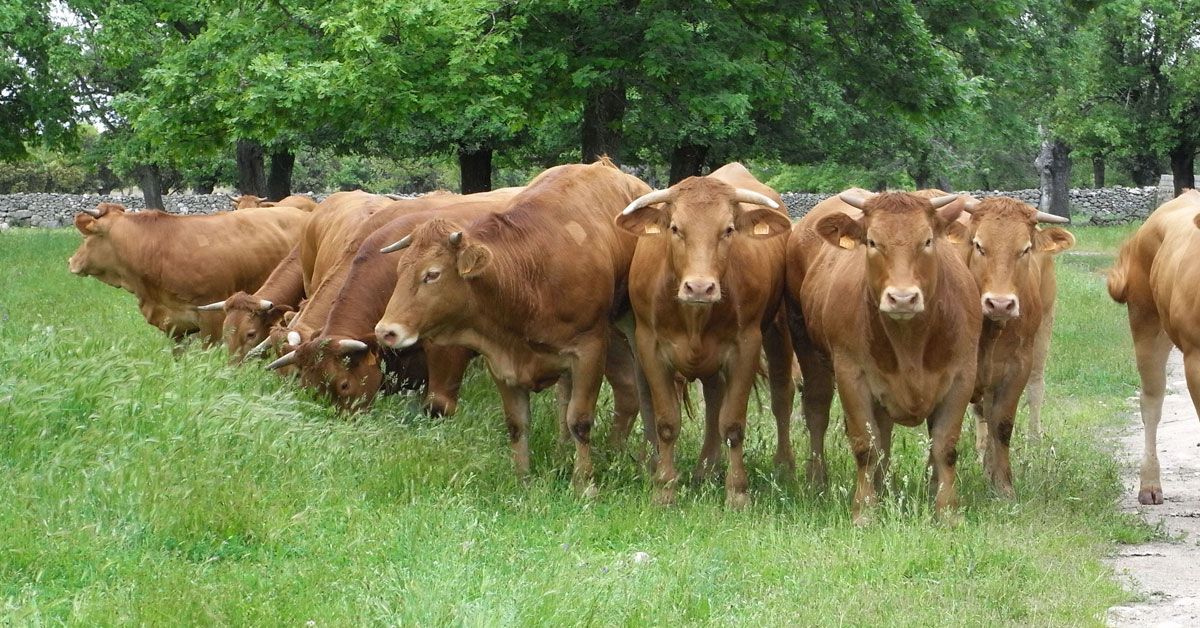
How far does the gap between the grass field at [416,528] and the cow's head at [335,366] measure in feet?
0.66

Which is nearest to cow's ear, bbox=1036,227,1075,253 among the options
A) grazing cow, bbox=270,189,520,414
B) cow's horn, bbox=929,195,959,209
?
cow's horn, bbox=929,195,959,209

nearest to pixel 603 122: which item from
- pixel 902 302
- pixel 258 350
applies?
pixel 258 350

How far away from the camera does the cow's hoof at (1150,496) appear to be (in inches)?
343

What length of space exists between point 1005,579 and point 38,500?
4230 millimetres

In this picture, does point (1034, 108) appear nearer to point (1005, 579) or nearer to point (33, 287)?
point (33, 287)

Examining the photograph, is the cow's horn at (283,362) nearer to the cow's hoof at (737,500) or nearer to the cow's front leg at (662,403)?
the cow's front leg at (662,403)

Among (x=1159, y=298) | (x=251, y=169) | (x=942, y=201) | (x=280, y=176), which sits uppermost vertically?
(x=251, y=169)

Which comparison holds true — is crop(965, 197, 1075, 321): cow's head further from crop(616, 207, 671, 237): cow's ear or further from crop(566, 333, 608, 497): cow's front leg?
crop(566, 333, 608, 497): cow's front leg

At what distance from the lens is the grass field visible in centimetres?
541

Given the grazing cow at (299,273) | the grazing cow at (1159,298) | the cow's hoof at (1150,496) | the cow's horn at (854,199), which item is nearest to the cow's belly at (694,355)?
the cow's horn at (854,199)

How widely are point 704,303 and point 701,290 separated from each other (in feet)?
0.53

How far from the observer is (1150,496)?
344 inches

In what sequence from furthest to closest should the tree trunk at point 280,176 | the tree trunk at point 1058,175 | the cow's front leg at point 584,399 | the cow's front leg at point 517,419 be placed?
the tree trunk at point 1058,175
the tree trunk at point 280,176
the cow's front leg at point 517,419
the cow's front leg at point 584,399

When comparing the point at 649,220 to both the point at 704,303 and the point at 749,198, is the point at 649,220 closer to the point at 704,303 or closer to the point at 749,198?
the point at 749,198
